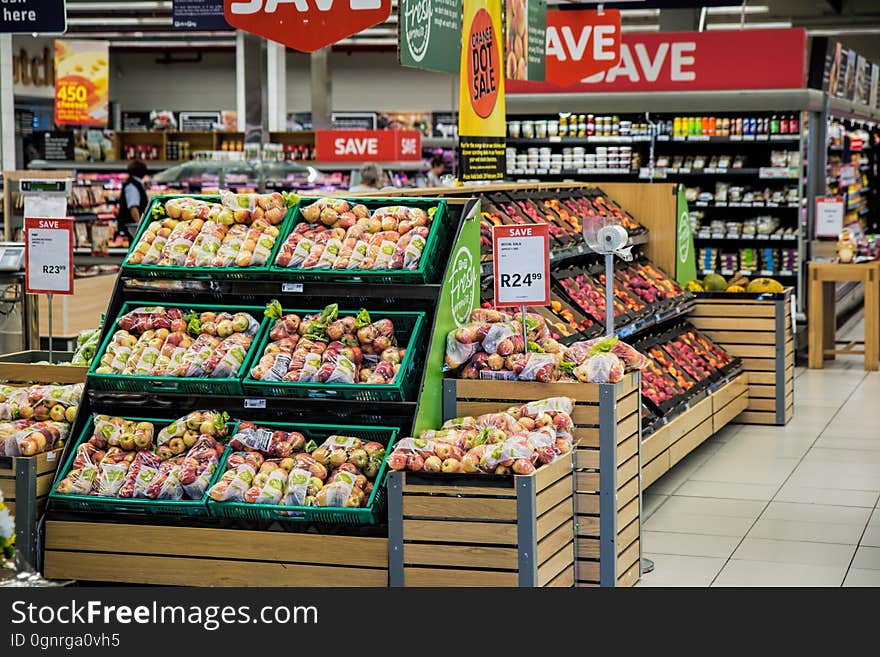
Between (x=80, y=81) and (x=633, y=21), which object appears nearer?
(x=80, y=81)

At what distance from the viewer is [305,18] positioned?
5.27 meters

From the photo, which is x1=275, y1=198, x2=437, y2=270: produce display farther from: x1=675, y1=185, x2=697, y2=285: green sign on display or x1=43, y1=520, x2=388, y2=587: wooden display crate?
x1=675, y1=185, x2=697, y2=285: green sign on display

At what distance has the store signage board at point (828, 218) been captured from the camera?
11.0 meters

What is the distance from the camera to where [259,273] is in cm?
476

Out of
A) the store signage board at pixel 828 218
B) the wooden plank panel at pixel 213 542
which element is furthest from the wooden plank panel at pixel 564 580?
the store signage board at pixel 828 218

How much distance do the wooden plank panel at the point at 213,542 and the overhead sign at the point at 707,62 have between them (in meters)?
8.03

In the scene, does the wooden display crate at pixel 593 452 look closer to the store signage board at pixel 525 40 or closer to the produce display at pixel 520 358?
the produce display at pixel 520 358

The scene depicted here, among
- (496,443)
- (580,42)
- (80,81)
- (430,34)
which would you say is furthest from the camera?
(80,81)

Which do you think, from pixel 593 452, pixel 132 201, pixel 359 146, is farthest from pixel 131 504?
pixel 359 146

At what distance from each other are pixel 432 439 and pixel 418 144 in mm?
12533

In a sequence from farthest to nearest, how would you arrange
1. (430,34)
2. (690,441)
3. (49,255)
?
(690,441)
(49,255)
(430,34)

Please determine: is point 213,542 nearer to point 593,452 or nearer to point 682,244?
point 593,452

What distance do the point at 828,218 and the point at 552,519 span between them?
7.64m
